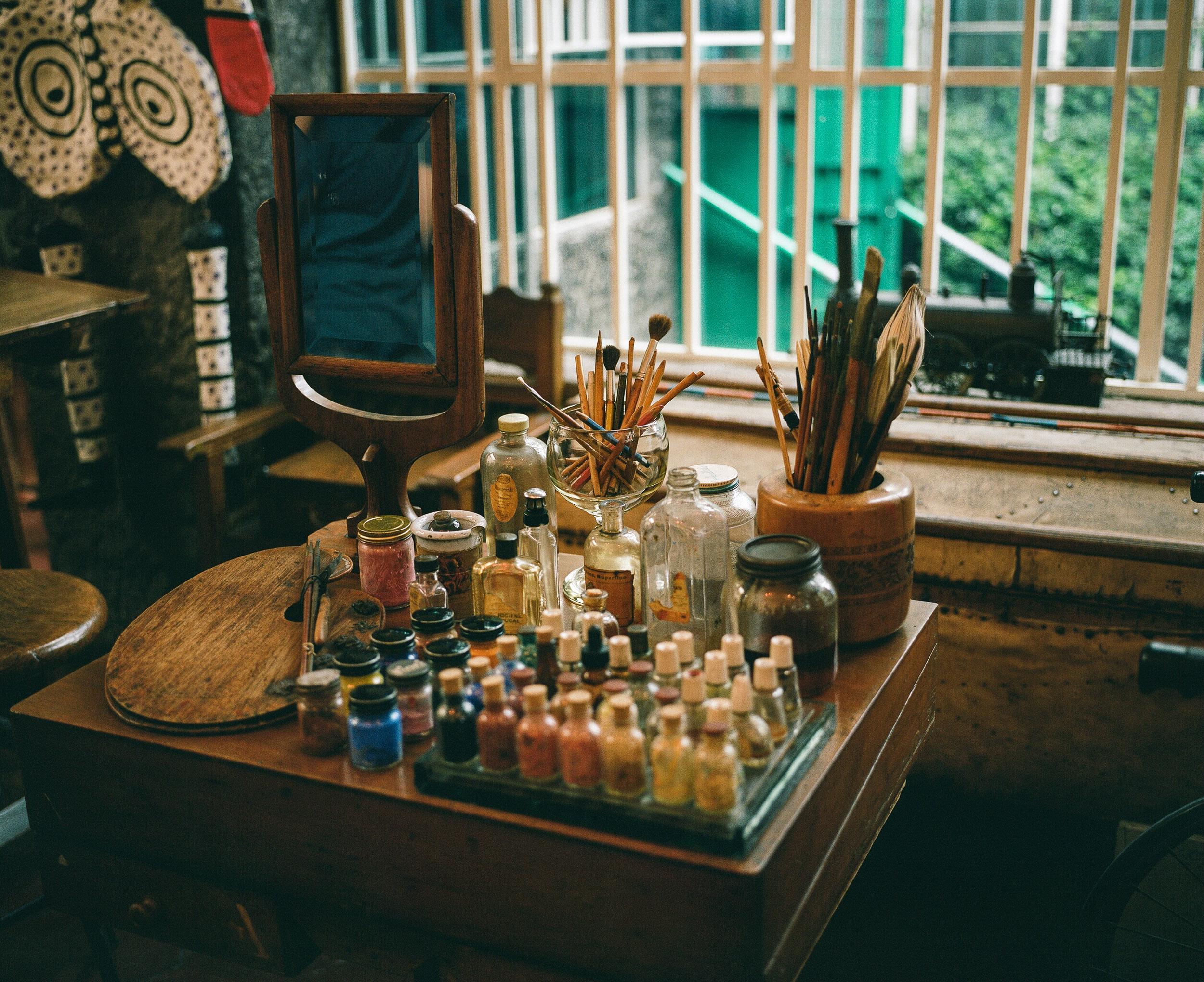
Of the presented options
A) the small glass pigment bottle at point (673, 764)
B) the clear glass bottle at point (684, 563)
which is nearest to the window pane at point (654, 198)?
the clear glass bottle at point (684, 563)

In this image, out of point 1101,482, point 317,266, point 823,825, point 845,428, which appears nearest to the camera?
point 823,825

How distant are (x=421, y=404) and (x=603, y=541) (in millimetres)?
2154

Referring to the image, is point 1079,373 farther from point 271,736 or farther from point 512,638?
point 271,736

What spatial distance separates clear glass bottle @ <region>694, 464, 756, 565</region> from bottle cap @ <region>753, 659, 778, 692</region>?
366 millimetres

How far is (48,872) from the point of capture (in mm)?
1567

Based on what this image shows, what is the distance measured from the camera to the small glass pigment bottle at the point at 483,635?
4.84 feet

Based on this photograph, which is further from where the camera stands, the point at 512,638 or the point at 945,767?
the point at 945,767

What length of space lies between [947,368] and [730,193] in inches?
184

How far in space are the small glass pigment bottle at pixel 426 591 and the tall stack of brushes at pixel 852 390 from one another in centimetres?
53

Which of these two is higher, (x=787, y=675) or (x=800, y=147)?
(x=800, y=147)

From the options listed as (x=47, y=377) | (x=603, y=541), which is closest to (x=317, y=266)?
(x=603, y=541)

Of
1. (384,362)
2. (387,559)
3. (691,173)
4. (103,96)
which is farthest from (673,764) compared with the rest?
(103,96)

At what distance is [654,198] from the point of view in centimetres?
700

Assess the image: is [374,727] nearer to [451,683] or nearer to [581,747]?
[451,683]
